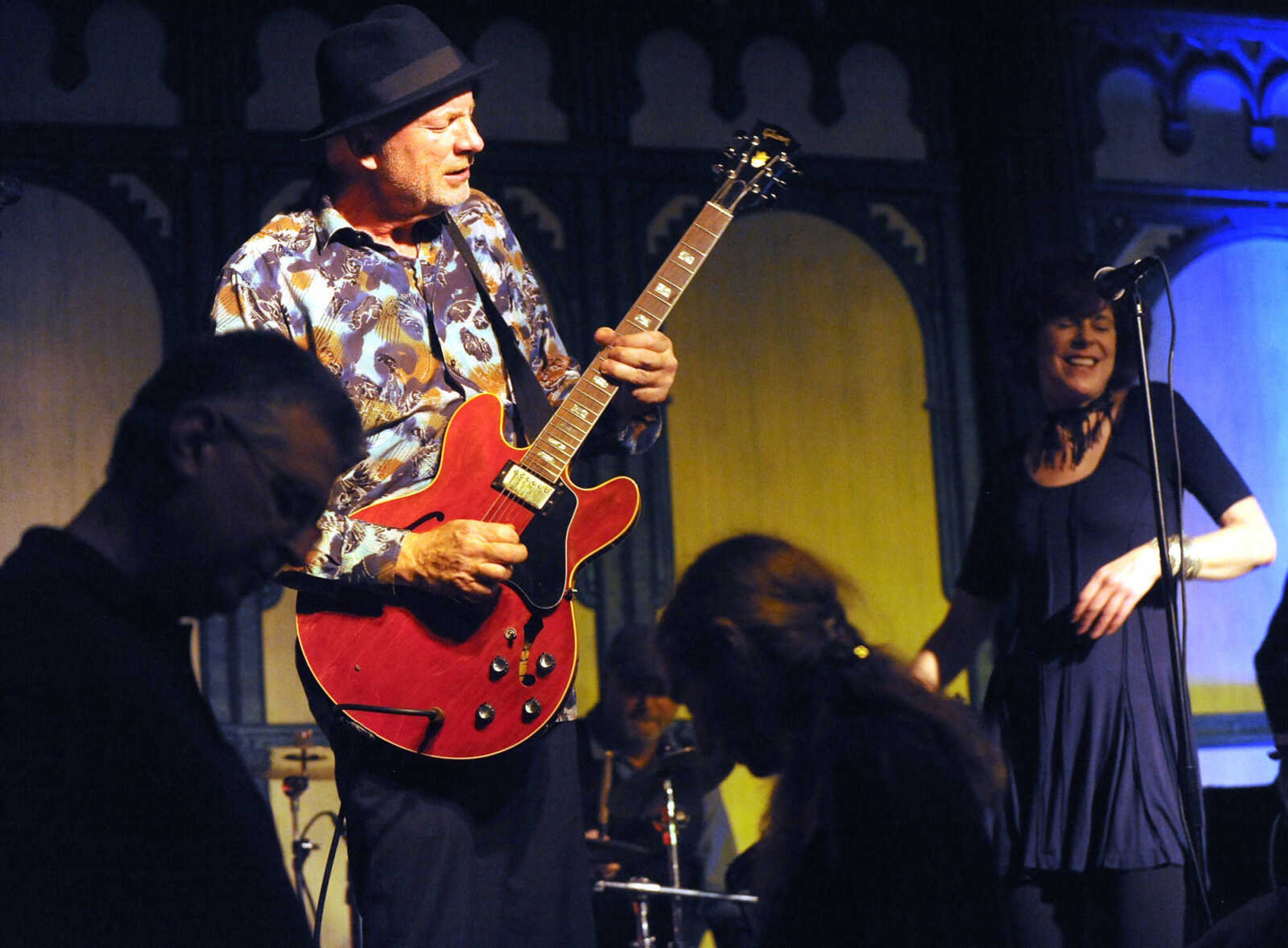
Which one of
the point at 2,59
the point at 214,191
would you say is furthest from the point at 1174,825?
the point at 2,59

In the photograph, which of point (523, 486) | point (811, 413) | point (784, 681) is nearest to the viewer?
point (784, 681)

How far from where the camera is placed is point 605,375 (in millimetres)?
2658

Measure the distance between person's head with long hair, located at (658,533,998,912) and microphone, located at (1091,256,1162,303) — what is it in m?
1.48

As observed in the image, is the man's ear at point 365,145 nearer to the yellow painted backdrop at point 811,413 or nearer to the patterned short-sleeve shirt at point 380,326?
the patterned short-sleeve shirt at point 380,326

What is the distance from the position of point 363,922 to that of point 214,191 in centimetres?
411

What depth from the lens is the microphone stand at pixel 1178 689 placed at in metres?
2.99

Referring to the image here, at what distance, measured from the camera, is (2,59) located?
18.8 feet

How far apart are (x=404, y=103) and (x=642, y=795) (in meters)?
3.58

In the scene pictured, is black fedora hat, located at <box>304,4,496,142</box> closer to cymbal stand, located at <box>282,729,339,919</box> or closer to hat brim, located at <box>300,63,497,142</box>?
hat brim, located at <box>300,63,497,142</box>

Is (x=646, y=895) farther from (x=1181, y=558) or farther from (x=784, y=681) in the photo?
(x=784, y=681)

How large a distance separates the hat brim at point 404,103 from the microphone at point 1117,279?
140 centimetres

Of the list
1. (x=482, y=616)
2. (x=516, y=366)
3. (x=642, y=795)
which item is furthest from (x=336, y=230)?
(x=642, y=795)

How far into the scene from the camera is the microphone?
10.4 feet

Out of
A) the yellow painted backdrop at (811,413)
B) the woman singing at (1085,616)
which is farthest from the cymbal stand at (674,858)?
the woman singing at (1085,616)
